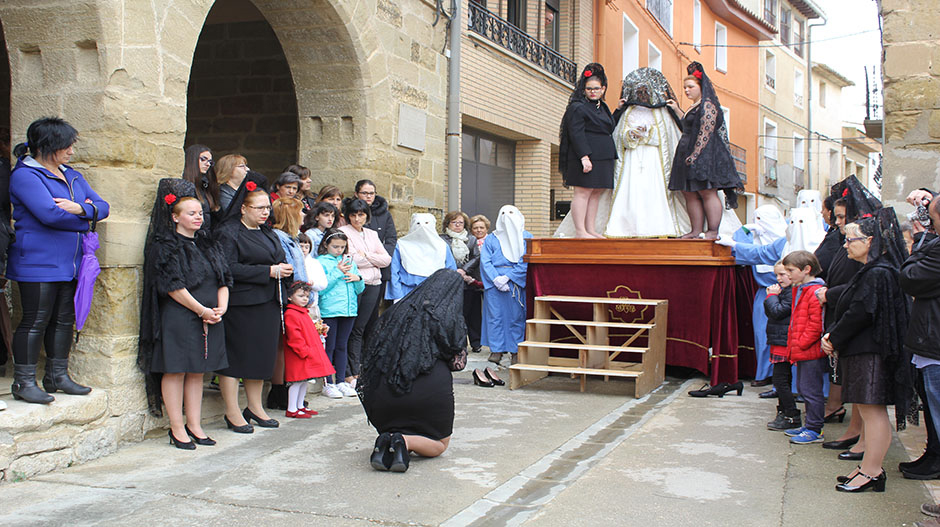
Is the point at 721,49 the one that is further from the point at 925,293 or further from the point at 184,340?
the point at 184,340

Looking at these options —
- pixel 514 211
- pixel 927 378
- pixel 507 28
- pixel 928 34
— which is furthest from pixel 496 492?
pixel 507 28

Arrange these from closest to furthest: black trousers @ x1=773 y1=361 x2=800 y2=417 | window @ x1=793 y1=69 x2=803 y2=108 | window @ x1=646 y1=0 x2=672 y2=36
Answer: black trousers @ x1=773 y1=361 x2=800 y2=417 < window @ x1=646 y1=0 x2=672 y2=36 < window @ x1=793 y1=69 x2=803 y2=108

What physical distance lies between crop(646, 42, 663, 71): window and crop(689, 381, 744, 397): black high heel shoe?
13.2m

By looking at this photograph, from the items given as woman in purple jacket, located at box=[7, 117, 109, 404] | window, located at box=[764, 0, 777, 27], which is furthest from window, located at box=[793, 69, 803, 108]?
woman in purple jacket, located at box=[7, 117, 109, 404]

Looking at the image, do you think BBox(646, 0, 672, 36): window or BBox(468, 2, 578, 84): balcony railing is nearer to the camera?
BBox(468, 2, 578, 84): balcony railing

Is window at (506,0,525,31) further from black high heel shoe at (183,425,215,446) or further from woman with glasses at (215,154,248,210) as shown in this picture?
black high heel shoe at (183,425,215,446)

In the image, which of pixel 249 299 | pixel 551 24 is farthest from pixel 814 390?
pixel 551 24

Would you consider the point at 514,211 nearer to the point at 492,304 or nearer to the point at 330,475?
the point at 492,304

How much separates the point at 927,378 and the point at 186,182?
414 centimetres

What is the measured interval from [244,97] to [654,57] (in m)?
12.3

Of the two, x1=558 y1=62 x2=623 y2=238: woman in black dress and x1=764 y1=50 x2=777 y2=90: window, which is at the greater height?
x1=764 y1=50 x2=777 y2=90: window

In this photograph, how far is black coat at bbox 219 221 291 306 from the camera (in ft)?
18.4

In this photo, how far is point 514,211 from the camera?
8.43 meters

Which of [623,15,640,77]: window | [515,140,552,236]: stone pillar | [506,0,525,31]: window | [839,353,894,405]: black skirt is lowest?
[839,353,894,405]: black skirt
